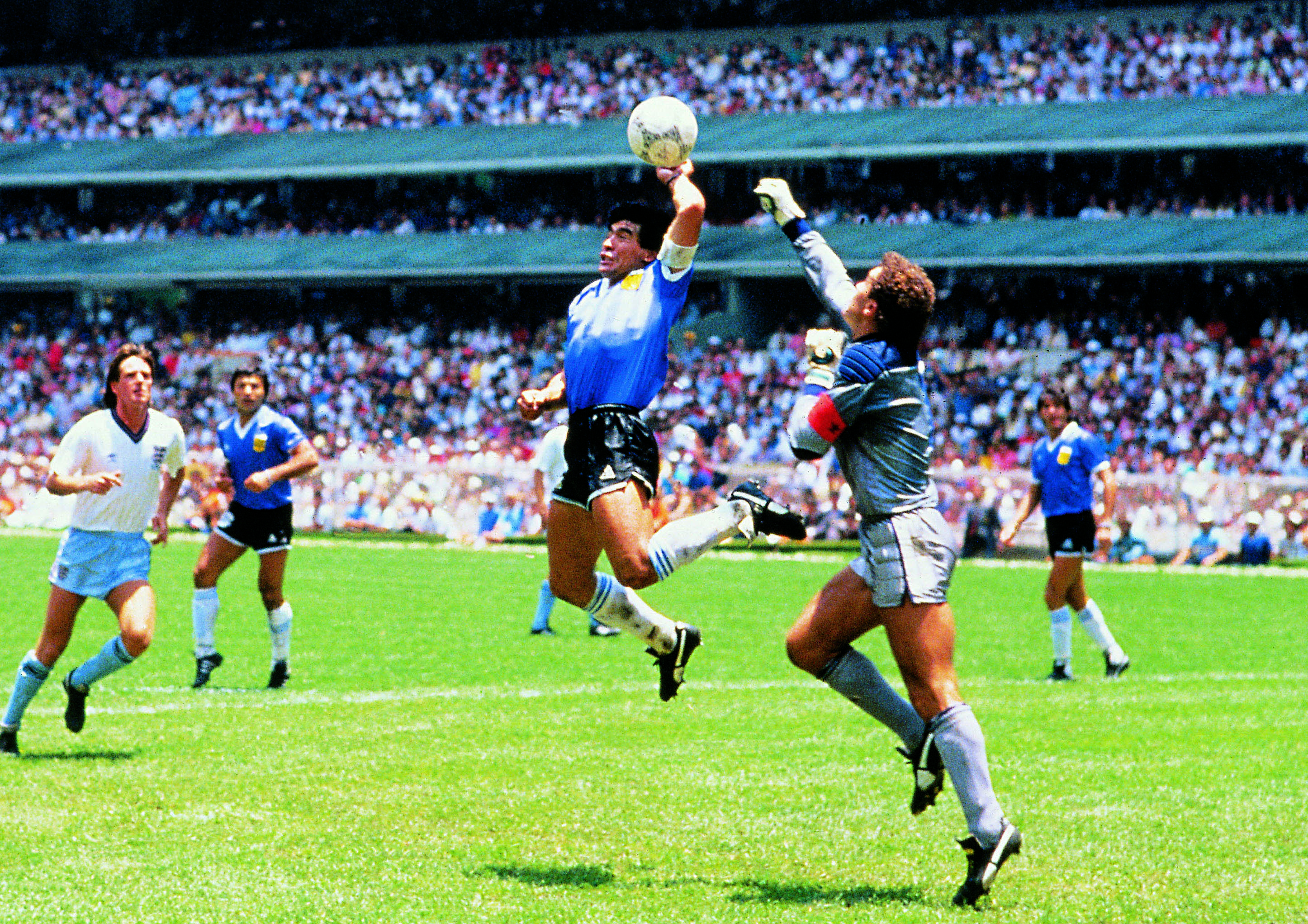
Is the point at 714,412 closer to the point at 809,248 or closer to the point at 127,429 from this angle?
the point at 127,429

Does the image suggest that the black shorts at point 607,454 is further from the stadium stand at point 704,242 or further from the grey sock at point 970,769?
the stadium stand at point 704,242

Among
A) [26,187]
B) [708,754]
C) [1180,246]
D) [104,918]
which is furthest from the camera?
[26,187]

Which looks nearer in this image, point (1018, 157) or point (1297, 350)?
point (1297, 350)

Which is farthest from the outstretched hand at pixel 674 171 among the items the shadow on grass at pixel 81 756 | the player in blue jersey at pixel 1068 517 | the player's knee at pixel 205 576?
the player in blue jersey at pixel 1068 517

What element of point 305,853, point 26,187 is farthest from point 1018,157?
point 305,853

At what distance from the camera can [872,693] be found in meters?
6.43

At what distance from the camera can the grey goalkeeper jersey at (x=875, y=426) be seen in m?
5.94

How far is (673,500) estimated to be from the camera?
2938 cm

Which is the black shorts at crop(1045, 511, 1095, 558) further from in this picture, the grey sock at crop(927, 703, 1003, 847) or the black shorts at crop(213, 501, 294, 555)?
the grey sock at crop(927, 703, 1003, 847)

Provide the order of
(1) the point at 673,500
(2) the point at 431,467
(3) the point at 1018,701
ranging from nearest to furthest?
(3) the point at 1018,701 < (1) the point at 673,500 < (2) the point at 431,467

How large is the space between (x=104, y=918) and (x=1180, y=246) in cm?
3472

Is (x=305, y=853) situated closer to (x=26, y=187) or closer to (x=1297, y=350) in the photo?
(x=1297, y=350)

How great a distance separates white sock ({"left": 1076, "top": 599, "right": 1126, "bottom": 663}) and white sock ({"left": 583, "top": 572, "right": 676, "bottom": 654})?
6.64m

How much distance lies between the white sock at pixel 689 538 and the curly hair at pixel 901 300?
1220mm
